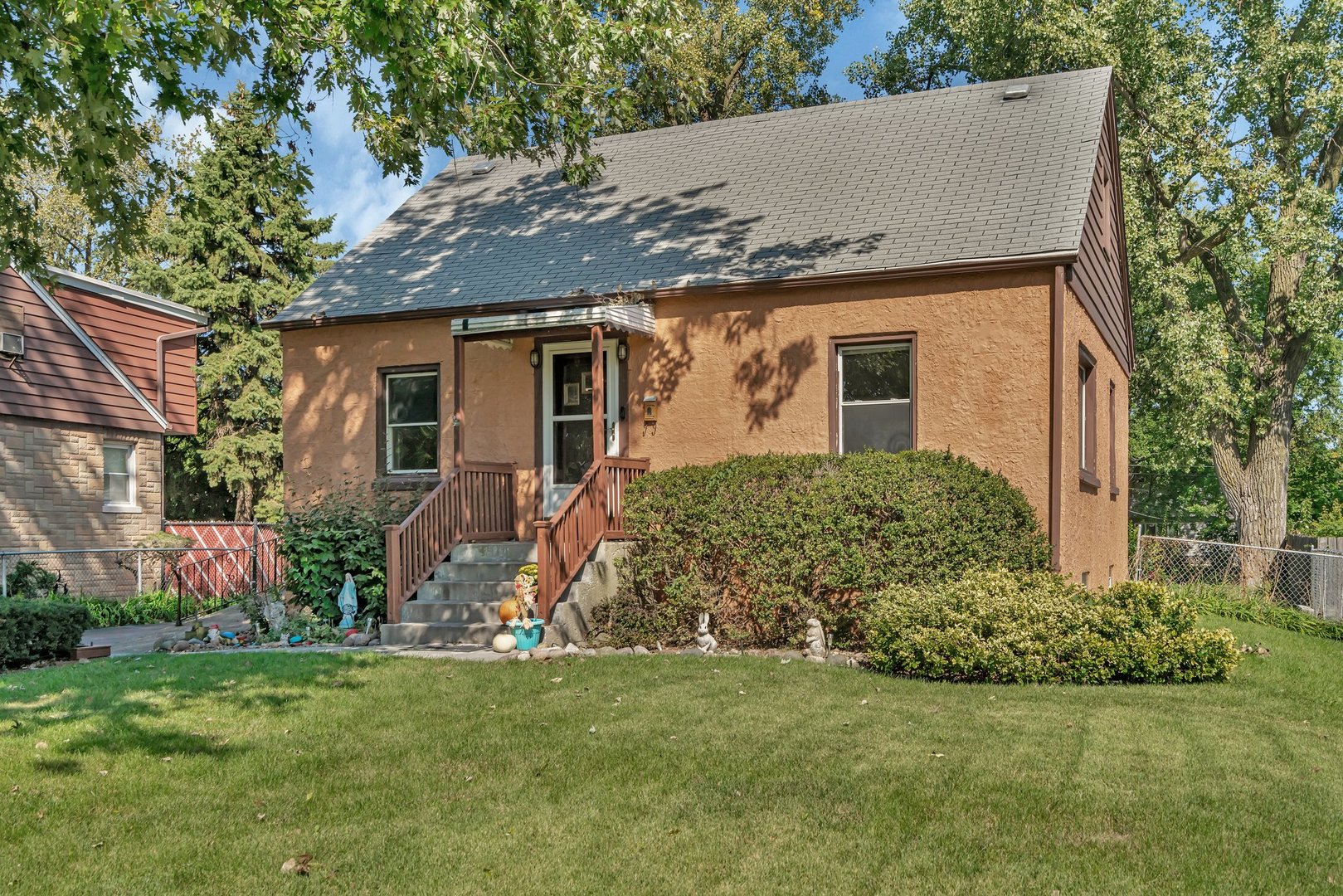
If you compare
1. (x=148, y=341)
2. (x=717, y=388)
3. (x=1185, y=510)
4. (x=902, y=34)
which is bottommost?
(x=1185, y=510)

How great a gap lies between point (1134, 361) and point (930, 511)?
1314cm

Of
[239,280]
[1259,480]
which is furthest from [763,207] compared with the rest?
[239,280]

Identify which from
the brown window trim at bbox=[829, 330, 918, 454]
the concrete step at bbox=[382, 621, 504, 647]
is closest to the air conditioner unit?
the concrete step at bbox=[382, 621, 504, 647]

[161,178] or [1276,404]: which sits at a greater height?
[161,178]

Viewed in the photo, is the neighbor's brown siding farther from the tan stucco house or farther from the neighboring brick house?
the neighboring brick house

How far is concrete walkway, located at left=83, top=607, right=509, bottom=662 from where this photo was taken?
9984mm

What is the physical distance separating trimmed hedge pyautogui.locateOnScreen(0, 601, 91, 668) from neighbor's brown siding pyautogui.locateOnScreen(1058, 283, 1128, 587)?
9.54 metres

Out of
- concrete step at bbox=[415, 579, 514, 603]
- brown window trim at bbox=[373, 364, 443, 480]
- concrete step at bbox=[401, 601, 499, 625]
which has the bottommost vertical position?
concrete step at bbox=[401, 601, 499, 625]

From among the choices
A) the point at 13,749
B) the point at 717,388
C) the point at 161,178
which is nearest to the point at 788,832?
the point at 13,749

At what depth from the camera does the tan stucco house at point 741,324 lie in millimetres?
10992

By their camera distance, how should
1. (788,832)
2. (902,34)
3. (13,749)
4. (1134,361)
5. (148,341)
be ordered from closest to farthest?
(788,832), (13,749), (148,341), (1134,361), (902,34)

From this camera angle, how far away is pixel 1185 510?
38094 millimetres

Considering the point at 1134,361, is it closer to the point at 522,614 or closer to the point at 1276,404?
the point at 1276,404

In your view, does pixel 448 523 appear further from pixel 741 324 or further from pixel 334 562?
pixel 741 324
